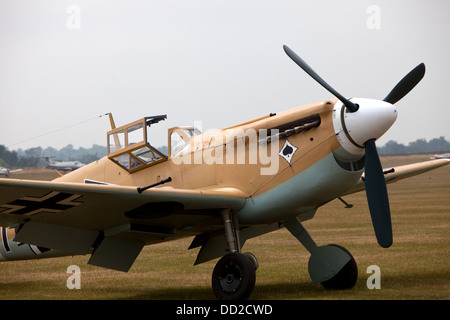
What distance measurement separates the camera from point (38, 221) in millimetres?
9289

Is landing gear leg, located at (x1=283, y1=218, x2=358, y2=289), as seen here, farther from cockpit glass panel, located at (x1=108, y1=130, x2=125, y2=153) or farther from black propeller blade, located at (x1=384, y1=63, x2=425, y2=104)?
cockpit glass panel, located at (x1=108, y1=130, x2=125, y2=153)

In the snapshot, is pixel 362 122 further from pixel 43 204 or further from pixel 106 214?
pixel 43 204

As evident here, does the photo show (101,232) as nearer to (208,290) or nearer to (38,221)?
(38,221)

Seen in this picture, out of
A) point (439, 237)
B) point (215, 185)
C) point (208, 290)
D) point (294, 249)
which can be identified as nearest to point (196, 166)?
point (215, 185)

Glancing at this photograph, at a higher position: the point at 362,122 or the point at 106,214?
the point at 362,122

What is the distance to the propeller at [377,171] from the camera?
8.73 m

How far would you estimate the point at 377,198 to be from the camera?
29.7 ft

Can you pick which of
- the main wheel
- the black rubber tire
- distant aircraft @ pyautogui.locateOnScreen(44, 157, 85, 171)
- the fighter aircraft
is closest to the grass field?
the black rubber tire

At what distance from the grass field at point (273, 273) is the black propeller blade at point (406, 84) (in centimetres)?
264

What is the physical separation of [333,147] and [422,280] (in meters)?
2.82

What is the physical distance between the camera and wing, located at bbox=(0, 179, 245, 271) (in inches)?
329

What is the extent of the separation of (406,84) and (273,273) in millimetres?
4322

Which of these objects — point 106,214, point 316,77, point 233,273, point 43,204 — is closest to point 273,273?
point 233,273

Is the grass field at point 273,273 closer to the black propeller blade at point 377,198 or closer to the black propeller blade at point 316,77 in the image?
the black propeller blade at point 377,198
